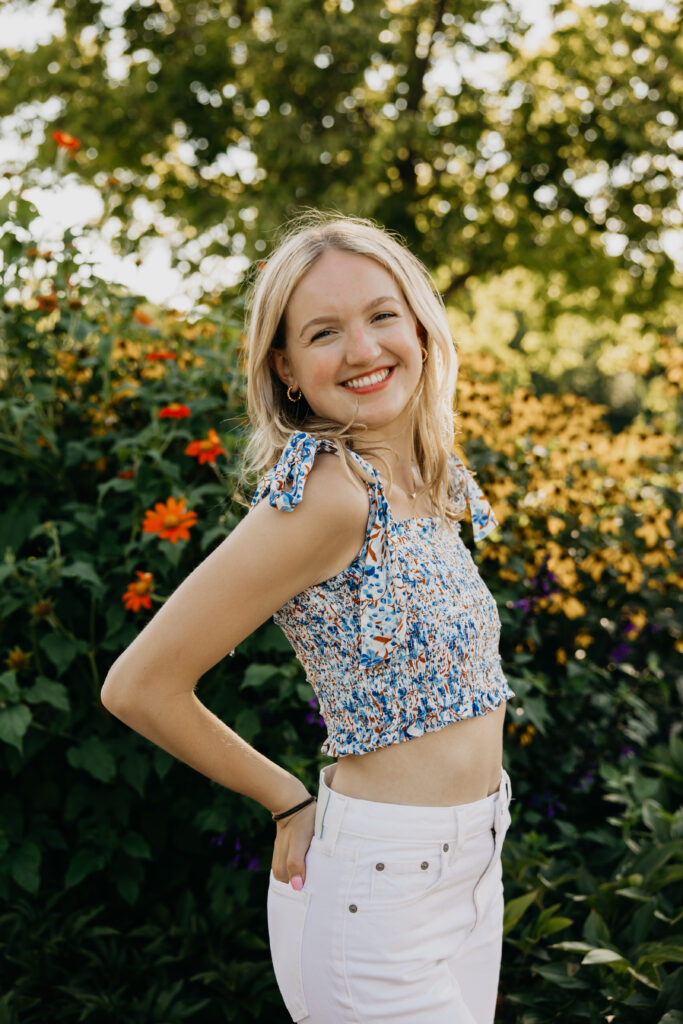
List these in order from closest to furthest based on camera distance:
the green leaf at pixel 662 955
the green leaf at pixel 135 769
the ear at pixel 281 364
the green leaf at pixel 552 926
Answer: the ear at pixel 281 364
the green leaf at pixel 662 955
the green leaf at pixel 552 926
the green leaf at pixel 135 769

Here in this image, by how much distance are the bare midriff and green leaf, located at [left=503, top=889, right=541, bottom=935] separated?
102cm

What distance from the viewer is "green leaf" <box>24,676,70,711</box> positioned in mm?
2393

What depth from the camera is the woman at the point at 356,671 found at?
1.34 metres

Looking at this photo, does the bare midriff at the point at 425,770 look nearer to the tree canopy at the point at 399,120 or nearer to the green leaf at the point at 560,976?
the green leaf at the point at 560,976

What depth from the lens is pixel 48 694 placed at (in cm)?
241

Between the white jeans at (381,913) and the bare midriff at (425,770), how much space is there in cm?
3

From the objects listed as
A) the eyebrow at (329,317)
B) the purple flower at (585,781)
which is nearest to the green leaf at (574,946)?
the purple flower at (585,781)

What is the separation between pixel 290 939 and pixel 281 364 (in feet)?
3.08

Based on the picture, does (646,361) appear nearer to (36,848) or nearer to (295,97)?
(36,848)

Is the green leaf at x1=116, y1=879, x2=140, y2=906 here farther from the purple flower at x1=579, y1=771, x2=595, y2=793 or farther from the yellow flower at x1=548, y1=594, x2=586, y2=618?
the yellow flower at x1=548, y1=594, x2=586, y2=618

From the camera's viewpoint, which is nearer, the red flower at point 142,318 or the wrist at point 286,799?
the wrist at point 286,799

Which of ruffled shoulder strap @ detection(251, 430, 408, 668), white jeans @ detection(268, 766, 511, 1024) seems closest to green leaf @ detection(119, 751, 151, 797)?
white jeans @ detection(268, 766, 511, 1024)

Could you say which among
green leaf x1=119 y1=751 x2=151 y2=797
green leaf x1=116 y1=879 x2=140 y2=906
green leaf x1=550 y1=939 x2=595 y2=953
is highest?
green leaf x1=119 y1=751 x2=151 y2=797

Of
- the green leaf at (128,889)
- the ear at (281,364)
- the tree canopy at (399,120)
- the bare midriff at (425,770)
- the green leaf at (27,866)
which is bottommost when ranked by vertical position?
the green leaf at (128,889)
